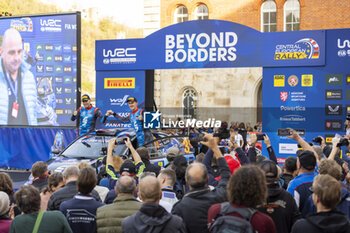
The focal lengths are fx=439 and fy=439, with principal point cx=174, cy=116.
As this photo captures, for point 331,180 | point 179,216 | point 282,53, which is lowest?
point 179,216

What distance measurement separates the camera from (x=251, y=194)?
3520 mm

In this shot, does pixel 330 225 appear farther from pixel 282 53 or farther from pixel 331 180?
pixel 282 53

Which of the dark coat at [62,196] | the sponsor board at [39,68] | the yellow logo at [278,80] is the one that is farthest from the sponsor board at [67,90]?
the dark coat at [62,196]

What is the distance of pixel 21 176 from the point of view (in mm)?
15258

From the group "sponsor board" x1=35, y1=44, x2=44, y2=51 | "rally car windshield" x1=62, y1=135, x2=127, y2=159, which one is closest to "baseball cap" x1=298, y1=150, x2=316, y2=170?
"rally car windshield" x1=62, y1=135, x2=127, y2=159

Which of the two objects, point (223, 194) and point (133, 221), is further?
point (223, 194)

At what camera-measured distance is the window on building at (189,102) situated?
92.4 feet

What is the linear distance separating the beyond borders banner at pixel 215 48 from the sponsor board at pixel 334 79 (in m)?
0.44

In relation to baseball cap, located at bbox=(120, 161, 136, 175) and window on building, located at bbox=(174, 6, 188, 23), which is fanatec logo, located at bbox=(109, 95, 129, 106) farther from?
window on building, located at bbox=(174, 6, 188, 23)

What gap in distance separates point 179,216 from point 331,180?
141 centimetres

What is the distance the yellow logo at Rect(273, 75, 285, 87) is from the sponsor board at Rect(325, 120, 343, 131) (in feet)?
5.35

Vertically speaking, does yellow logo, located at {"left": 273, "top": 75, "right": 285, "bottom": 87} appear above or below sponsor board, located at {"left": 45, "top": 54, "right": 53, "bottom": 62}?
below

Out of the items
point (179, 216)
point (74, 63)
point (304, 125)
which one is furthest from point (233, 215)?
point (74, 63)

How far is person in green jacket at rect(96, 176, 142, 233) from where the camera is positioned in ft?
14.5
